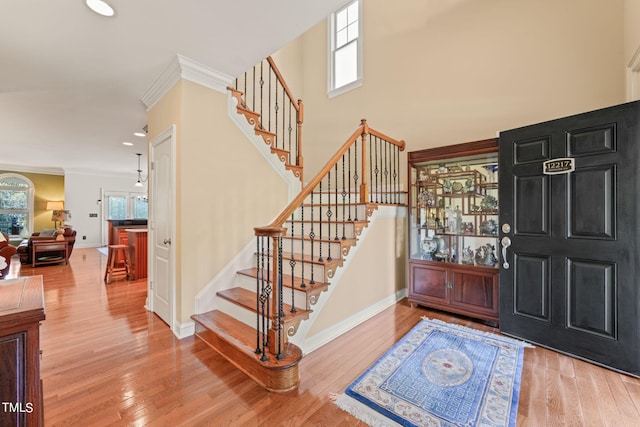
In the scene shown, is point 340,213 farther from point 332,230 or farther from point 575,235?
point 575,235

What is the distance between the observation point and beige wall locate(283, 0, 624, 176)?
2564mm

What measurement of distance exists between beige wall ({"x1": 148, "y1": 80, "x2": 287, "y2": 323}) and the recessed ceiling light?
752 mm

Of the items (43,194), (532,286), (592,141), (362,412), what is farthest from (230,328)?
(43,194)

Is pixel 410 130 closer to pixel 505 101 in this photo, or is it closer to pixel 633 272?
pixel 505 101

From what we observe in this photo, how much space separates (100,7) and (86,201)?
10.2m

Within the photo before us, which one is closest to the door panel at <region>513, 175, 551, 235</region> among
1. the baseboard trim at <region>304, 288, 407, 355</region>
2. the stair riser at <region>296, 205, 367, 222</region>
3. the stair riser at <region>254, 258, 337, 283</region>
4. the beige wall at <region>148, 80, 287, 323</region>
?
the stair riser at <region>296, 205, 367, 222</region>

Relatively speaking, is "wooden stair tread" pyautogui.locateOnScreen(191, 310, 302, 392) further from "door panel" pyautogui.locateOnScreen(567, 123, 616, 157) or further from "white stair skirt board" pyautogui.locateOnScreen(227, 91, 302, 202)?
"door panel" pyautogui.locateOnScreen(567, 123, 616, 157)

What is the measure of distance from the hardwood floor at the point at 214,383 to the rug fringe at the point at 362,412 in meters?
0.04

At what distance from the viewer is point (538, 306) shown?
241cm

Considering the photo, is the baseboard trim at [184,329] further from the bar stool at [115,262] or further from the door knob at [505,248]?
the door knob at [505,248]

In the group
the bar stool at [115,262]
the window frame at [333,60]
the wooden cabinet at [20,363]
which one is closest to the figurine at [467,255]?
the window frame at [333,60]

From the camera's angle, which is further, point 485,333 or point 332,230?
point 332,230

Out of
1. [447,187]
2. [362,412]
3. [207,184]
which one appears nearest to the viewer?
[362,412]

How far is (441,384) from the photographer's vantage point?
1854mm
